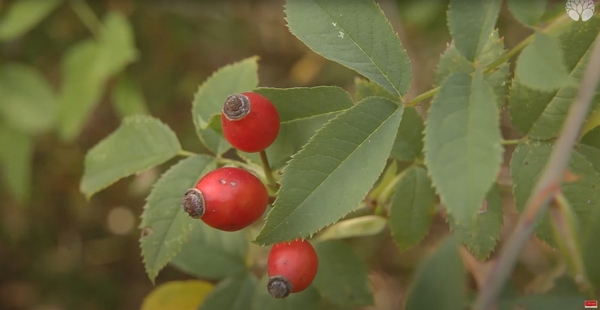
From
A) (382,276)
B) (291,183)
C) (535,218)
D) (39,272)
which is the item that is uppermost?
(535,218)

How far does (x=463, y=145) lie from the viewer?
100cm

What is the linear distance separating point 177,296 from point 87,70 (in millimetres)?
1410

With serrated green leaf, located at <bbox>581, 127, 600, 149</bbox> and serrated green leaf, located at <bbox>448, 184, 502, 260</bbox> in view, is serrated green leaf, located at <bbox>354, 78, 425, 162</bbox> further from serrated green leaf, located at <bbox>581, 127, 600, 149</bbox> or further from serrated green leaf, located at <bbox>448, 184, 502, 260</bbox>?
serrated green leaf, located at <bbox>581, 127, 600, 149</bbox>

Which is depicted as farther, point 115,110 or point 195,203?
point 115,110

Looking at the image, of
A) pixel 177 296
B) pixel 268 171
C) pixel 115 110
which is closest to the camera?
pixel 268 171

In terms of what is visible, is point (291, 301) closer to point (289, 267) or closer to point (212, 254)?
point (212, 254)

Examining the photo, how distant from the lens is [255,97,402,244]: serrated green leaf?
3.79 ft

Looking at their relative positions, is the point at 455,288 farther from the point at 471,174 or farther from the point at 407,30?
the point at 407,30

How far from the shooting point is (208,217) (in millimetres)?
1201

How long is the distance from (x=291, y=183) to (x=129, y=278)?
305cm

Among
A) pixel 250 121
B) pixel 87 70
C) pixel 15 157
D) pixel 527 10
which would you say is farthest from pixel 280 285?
pixel 15 157

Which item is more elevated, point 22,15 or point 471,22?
point 471,22

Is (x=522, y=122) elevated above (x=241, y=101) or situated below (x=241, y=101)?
above

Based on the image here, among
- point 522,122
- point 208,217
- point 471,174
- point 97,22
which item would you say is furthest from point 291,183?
point 97,22
